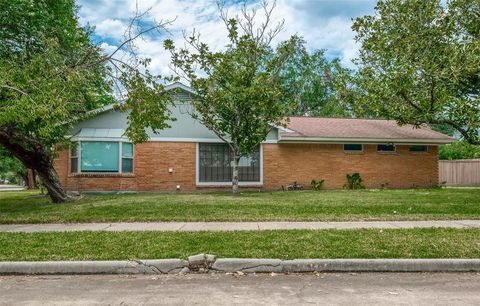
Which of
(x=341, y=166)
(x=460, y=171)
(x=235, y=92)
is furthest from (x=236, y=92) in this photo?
(x=460, y=171)

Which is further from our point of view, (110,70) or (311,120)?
(311,120)

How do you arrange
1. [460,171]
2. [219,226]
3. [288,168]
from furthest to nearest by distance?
1. [460,171]
2. [288,168]
3. [219,226]

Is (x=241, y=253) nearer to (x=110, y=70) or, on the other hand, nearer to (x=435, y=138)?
(x=110, y=70)

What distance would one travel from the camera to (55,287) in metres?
5.54

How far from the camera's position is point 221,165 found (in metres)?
21.0

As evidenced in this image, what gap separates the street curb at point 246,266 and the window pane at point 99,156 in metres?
13.7

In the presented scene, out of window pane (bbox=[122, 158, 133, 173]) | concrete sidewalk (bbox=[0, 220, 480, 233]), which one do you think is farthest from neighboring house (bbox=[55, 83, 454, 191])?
concrete sidewalk (bbox=[0, 220, 480, 233])

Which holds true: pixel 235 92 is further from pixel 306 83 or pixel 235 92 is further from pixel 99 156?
pixel 306 83

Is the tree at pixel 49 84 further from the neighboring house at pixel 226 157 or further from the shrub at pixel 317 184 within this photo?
the shrub at pixel 317 184

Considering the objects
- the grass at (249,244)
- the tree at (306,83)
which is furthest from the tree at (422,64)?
the tree at (306,83)

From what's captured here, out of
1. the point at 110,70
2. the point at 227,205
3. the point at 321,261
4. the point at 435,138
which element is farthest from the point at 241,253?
the point at 435,138

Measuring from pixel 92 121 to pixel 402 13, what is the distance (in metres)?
14.3

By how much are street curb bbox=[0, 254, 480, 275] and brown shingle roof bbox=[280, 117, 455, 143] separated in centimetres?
1463

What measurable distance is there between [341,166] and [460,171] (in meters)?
11.6
